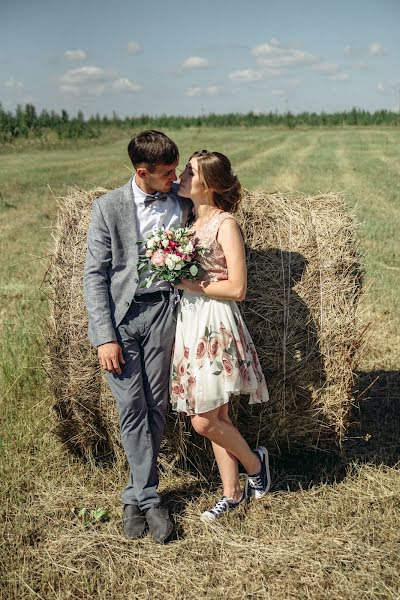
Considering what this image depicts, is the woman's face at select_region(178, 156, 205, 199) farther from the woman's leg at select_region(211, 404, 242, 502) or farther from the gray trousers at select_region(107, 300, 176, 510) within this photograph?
the woman's leg at select_region(211, 404, 242, 502)

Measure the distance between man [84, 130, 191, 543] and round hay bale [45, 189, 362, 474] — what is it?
0.33m

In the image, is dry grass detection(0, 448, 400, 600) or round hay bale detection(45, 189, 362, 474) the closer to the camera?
dry grass detection(0, 448, 400, 600)

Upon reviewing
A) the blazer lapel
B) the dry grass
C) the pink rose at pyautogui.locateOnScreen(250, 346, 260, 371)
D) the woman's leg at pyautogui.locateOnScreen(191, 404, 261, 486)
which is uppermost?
the blazer lapel

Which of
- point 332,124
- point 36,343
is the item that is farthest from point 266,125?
point 36,343

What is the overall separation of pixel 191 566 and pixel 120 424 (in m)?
0.86

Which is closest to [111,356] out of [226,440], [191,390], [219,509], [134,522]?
[191,390]

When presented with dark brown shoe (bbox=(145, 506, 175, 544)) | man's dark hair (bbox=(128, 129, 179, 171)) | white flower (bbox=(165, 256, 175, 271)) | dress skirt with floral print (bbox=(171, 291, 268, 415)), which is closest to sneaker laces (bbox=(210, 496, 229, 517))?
dark brown shoe (bbox=(145, 506, 175, 544))

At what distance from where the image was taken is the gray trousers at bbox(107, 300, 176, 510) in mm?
3656

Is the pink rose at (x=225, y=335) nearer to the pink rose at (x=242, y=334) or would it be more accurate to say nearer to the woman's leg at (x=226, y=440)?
the pink rose at (x=242, y=334)

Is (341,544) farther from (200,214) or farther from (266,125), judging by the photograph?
(266,125)

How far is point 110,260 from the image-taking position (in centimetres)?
364

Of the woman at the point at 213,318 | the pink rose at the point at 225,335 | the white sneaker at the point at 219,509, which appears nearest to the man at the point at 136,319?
the woman at the point at 213,318

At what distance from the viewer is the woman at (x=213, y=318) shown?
348cm

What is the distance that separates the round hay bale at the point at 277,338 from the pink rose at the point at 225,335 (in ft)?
1.42
